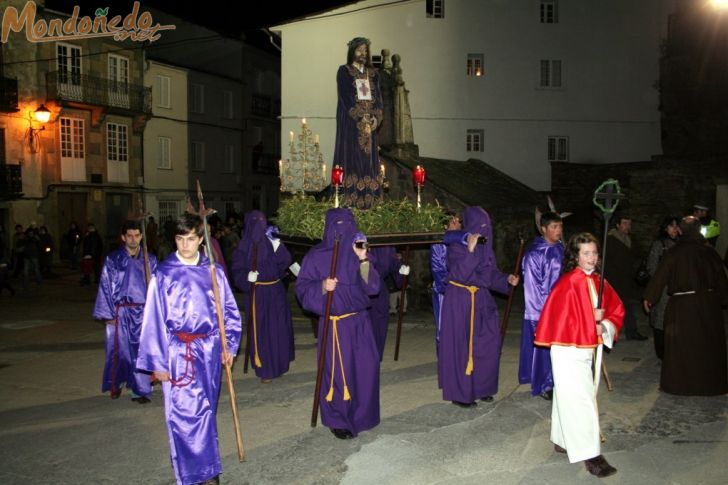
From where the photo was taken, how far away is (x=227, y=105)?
1428 inches

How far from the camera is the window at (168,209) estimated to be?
1276 inches

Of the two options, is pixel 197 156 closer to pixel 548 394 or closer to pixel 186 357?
pixel 548 394

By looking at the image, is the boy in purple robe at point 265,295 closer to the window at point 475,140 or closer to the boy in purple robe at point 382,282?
the boy in purple robe at point 382,282

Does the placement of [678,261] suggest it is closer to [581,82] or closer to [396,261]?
[396,261]

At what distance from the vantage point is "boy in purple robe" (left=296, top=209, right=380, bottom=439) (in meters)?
6.03

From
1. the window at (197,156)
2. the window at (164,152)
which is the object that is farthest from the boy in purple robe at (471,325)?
the window at (197,156)

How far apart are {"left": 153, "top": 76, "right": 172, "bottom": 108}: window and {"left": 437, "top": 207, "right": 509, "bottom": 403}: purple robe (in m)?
28.0

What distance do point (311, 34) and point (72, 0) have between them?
12.5 metres

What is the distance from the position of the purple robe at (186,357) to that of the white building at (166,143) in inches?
1098

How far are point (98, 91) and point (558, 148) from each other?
19614mm

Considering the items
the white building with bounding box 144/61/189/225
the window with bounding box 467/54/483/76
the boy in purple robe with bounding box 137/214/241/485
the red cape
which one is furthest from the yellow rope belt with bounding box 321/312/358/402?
the white building with bounding box 144/61/189/225

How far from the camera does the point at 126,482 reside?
5152mm

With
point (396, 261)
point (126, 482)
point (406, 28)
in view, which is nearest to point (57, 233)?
point (406, 28)

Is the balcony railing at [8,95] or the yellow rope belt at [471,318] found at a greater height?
the balcony railing at [8,95]
